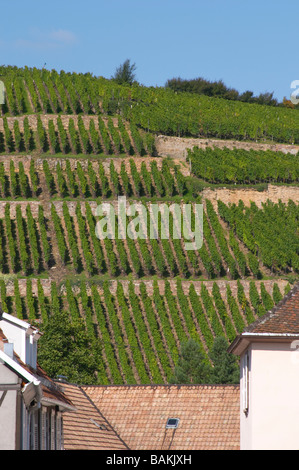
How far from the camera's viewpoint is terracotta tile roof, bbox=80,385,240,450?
92.2 ft

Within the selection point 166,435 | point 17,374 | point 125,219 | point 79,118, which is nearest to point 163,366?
point 125,219

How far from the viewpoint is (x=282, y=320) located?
20984 millimetres

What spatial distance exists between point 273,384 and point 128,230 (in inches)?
1544

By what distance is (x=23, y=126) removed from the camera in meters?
69.4

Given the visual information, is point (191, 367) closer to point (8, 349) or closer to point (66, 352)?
point (66, 352)

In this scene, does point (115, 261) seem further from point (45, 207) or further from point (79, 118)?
point (79, 118)

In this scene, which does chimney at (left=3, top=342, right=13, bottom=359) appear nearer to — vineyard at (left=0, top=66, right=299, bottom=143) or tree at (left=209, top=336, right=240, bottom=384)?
tree at (left=209, top=336, right=240, bottom=384)

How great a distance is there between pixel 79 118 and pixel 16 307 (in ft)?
68.1

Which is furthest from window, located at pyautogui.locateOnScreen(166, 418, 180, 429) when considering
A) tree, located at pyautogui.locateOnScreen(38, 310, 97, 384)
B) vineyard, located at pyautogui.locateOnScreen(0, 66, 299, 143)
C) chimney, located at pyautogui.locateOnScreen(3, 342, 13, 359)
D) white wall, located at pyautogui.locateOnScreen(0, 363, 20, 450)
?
vineyard, located at pyautogui.locateOnScreen(0, 66, 299, 143)

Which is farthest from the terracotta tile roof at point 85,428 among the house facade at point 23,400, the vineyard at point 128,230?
the vineyard at point 128,230

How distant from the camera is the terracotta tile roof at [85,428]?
84.9 ft

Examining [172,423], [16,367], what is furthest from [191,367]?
[16,367]

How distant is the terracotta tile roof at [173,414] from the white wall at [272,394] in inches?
280
